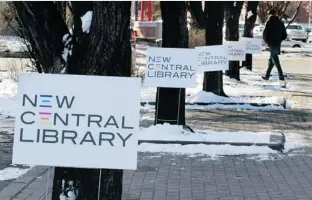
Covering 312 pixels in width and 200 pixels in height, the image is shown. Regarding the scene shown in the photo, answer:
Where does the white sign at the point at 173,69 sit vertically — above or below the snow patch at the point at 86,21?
below

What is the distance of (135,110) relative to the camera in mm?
4293

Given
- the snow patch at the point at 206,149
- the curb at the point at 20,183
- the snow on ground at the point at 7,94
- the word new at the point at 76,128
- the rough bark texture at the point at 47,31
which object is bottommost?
the curb at the point at 20,183

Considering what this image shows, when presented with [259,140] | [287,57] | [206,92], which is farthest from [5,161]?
[287,57]

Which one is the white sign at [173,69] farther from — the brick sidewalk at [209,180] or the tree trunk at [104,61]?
the tree trunk at [104,61]

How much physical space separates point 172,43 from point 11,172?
3.37m

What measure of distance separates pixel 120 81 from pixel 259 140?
4.75 meters

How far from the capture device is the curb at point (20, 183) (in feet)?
20.3

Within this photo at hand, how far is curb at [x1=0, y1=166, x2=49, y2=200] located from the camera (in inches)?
244

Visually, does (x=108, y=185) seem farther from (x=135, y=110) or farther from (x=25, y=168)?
(x=25, y=168)

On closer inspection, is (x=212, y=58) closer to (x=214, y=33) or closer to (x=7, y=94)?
(x=214, y=33)

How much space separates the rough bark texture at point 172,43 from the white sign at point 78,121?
16.3 feet

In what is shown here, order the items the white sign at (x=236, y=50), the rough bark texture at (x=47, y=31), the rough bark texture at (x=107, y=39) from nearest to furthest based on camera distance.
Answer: the rough bark texture at (x=107, y=39) < the rough bark texture at (x=47, y=31) < the white sign at (x=236, y=50)

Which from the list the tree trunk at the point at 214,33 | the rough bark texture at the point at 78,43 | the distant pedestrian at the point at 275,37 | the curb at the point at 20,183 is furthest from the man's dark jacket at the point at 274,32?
the rough bark texture at the point at 78,43

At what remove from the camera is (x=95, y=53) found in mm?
4461
